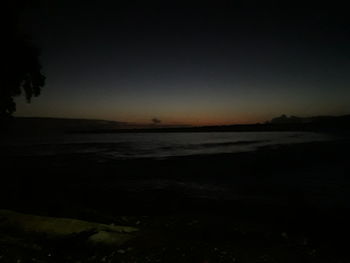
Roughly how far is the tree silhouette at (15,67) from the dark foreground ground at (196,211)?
4.58 m

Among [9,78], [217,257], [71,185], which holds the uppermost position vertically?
[9,78]

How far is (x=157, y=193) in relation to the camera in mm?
17516

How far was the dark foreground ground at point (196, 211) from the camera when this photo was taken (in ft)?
21.0

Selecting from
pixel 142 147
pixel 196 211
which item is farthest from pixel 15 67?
pixel 142 147

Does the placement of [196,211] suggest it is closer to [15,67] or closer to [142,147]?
[15,67]

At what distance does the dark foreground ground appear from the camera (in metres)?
6.40

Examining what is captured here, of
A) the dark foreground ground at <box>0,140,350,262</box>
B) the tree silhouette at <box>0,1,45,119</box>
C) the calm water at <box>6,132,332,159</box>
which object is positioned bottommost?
the calm water at <box>6,132,332,159</box>

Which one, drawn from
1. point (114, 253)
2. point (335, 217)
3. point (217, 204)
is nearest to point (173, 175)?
point (217, 204)

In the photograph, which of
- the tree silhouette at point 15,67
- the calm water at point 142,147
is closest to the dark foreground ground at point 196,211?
the tree silhouette at point 15,67

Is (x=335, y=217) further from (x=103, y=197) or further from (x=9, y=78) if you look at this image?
(x=9, y=78)

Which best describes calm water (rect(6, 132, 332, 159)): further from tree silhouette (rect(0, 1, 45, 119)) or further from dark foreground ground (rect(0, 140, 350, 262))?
tree silhouette (rect(0, 1, 45, 119))

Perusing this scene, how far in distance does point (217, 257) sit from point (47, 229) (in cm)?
448

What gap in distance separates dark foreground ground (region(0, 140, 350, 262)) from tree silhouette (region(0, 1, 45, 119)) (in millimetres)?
4578

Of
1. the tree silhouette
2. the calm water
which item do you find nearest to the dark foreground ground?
the tree silhouette
